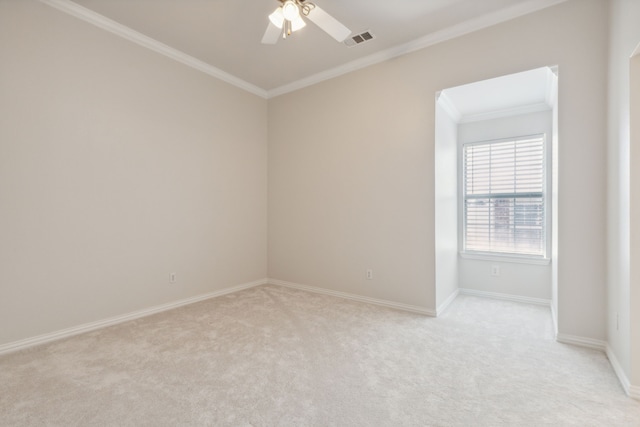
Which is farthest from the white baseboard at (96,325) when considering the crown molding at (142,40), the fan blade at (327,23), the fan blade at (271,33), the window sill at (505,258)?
the window sill at (505,258)

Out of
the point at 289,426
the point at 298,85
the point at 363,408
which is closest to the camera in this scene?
the point at 289,426

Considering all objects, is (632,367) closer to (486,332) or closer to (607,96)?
(486,332)

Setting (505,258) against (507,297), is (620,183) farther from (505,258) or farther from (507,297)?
(507,297)

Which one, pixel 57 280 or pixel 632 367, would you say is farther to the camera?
pixel 57 280

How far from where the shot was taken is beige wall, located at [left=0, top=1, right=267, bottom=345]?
252 centimetres

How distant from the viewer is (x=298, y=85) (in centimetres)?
441

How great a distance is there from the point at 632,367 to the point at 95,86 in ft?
16.1

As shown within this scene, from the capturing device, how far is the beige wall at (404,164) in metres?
2.52

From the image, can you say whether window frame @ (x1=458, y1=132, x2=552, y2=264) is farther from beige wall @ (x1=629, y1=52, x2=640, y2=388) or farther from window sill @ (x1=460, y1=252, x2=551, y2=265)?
beige wall @ (x1=629, y1=52, x2=640, y2=388)

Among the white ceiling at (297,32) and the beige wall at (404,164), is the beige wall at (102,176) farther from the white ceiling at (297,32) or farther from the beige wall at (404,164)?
the beige wall at (404,164)

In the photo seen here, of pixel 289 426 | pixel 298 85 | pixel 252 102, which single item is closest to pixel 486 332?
pixel 289 426

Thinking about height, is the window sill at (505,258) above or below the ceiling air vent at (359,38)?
below

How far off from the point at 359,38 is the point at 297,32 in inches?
26.4

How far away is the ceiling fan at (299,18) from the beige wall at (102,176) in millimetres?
1824
